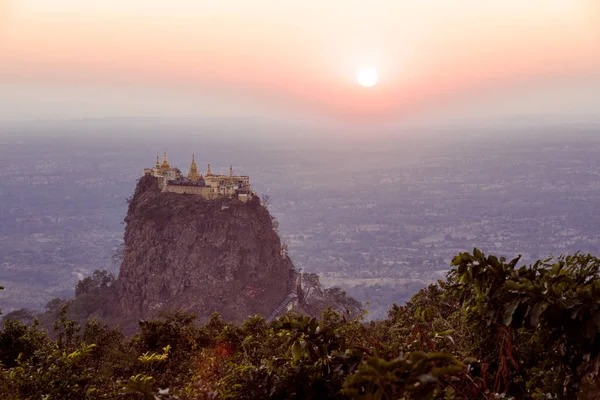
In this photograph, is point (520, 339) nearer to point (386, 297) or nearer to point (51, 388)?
point (51, 388)

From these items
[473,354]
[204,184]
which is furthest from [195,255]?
[473,354]

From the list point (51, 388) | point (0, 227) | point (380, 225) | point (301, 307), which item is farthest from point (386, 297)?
point (0, 227)

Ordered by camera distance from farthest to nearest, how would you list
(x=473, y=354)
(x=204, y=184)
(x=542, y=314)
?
(x=204, y=184) < (x=473, y=354) < (x=542, y=314)

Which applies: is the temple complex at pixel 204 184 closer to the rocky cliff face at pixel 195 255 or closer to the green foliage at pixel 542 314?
the rocky cliff face at pixel 195 255

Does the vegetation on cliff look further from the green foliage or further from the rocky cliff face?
the rocky cliff face

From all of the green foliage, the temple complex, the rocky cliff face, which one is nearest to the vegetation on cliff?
the green foliage

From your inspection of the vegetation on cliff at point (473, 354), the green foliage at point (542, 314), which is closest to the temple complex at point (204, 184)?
the vegetation on cliff at point (473, 354)

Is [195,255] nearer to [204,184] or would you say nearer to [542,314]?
[204,184]

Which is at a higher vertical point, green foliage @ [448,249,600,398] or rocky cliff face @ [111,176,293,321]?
green foliage @ [448,249,600,398]
